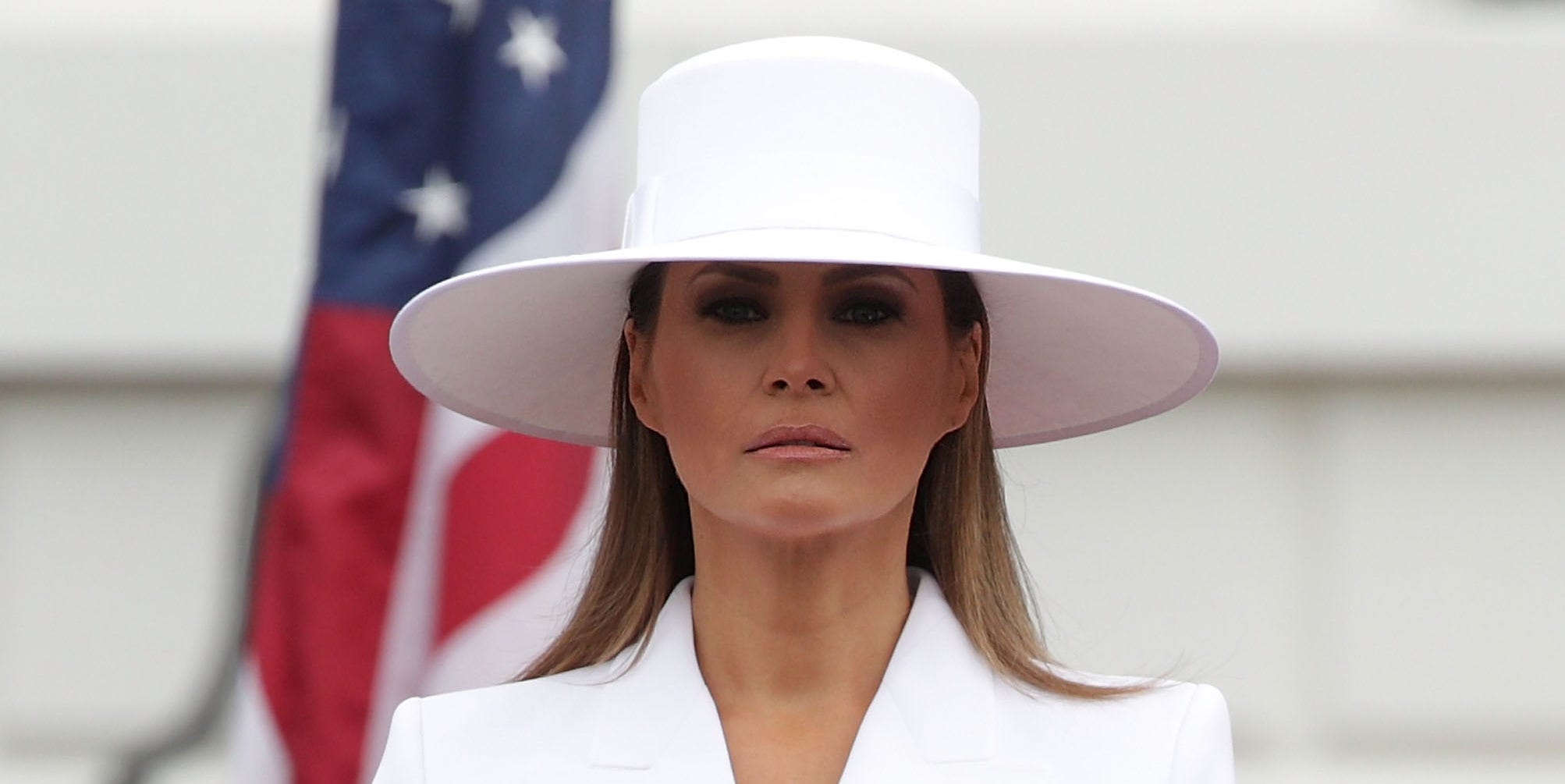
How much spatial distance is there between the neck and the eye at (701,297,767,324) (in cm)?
22

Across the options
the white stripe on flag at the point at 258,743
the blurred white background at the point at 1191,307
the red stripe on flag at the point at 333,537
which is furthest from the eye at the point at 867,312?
the blurred white background at the point at 1191,307

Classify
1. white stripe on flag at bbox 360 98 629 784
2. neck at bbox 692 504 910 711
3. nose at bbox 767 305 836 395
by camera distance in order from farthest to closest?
white stripe on flag at bbox 360 98 629 784 → neck at bbox 692 504 910 711 → nose at bbox 767 305 836 395

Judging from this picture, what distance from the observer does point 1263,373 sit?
15.8ft

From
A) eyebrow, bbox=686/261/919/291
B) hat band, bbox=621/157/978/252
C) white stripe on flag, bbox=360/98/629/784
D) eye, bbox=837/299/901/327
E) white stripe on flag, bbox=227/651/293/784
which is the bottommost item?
white stripe on flag, bbox=227/651/293/784

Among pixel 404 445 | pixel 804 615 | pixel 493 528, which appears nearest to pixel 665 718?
pixel 804 615

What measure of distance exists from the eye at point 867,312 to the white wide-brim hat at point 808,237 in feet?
0.21

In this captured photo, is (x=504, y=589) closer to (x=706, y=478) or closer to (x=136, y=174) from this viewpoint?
(x=706, y=478)

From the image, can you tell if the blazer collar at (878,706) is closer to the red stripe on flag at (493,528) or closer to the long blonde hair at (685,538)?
the long blonde hair at (685,538)

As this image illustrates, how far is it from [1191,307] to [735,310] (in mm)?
2578

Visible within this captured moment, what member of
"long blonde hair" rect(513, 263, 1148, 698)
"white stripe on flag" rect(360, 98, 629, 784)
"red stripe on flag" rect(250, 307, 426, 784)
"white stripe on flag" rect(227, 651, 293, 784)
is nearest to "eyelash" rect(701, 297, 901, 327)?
"long blonde hair" rect(513, 263, 1148, 698)

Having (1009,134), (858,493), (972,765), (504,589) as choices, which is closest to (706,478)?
(858,493)

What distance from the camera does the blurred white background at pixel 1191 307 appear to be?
4762 millimetres

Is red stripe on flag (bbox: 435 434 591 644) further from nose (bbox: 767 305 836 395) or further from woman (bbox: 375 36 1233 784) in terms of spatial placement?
nose (bbox: 767 305 836 395)

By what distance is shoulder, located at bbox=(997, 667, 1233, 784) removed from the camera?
7.45 feet
